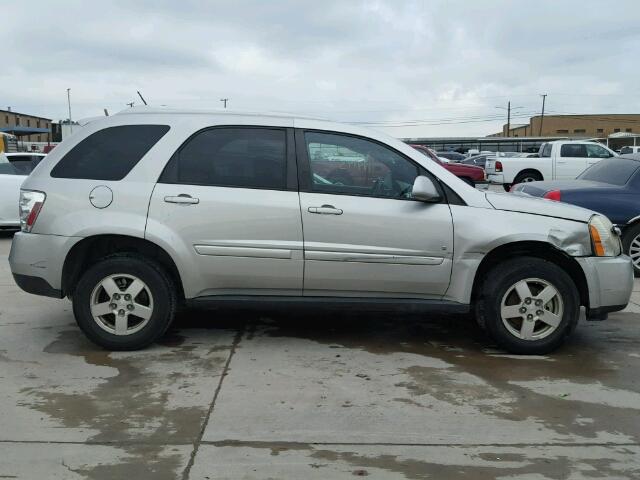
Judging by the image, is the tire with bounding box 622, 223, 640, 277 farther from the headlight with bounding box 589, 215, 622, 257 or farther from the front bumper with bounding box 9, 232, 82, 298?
the front bumper with bounding box 9, 232, 82, 298

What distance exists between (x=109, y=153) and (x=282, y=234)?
1.50 meters

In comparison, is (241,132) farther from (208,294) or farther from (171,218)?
(208,294)

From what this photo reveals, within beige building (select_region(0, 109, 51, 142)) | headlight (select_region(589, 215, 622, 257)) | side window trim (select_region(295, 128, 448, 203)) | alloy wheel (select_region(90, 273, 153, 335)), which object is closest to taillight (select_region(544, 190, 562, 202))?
headlight (select_region(589, 215, 622, 257))

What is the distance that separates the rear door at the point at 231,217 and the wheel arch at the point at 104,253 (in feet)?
0.53

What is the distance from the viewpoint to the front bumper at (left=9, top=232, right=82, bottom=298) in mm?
5062

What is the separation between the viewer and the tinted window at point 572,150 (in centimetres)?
2080

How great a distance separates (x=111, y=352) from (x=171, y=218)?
118cm

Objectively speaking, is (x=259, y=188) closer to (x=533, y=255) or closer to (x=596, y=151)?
(x=533, y=255)

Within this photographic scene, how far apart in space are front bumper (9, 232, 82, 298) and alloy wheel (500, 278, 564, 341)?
10.9 feet

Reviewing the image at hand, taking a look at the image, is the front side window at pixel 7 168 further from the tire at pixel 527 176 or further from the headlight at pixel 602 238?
the tire at pixel 527 176

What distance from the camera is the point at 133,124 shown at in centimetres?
529

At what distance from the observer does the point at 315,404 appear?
4254 mm

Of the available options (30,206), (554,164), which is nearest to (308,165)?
(30,206)

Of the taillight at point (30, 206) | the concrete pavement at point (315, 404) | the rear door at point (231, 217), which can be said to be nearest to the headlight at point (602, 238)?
the concrete pavement at point (315, 404)
